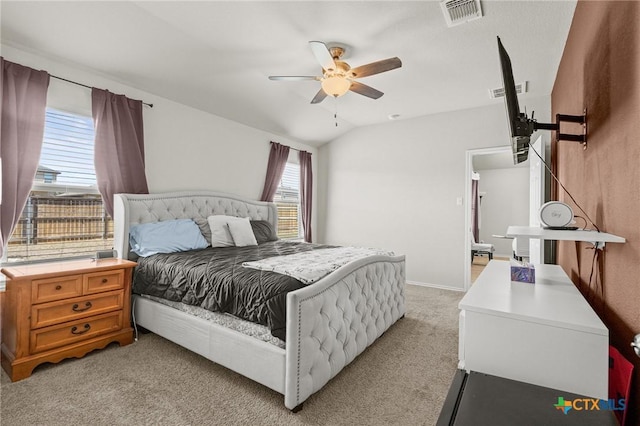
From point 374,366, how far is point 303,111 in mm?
3513

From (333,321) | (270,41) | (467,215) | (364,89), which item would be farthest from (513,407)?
(467,215)

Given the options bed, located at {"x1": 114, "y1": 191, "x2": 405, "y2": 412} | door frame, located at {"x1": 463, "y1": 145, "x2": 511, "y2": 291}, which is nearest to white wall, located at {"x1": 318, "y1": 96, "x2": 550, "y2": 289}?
door frame, located at {"x1": 463, "y1": 145, "x2": 511, "y2": 291}

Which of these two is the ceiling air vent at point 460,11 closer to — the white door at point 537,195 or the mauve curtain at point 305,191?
the white door at point 537,195

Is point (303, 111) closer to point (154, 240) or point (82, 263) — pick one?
point (154, 240)

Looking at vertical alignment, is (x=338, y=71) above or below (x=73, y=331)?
above

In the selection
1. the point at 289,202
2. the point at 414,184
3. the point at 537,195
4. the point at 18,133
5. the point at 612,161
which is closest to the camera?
the point at 612,161

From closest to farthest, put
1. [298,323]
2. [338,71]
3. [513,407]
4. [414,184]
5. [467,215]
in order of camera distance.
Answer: [513,407], [298,323], [338,71], [467,215], [414,184]

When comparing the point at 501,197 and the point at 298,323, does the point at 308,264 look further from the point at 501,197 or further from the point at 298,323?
the point at 501,197

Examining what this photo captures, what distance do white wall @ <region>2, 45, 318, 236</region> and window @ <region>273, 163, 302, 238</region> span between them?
59 centimetres

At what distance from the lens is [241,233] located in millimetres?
3533

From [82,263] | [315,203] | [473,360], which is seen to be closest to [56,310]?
[82,263]

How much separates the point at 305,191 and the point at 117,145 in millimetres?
3086

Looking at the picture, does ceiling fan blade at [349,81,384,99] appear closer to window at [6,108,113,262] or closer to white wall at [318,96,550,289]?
white wall at [318,96,550,289]

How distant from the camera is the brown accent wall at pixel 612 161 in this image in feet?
3.34
